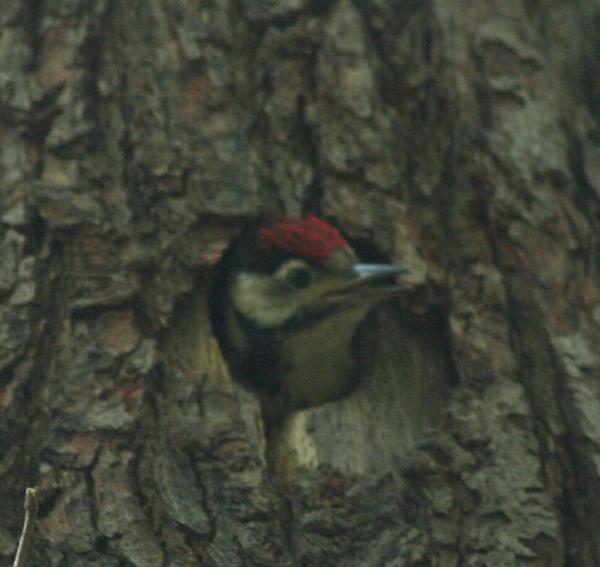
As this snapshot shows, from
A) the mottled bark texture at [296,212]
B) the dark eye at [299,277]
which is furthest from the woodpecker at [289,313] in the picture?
the mottled bark texture at [296,212]

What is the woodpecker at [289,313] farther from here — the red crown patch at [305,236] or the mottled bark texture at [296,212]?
Answer: the mottled bark texture at [296,212]

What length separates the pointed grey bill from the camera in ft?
13.4

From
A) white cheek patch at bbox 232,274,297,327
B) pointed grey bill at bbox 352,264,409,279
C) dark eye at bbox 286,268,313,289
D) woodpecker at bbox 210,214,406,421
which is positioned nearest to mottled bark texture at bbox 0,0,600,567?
pointed grey bill at bbox 352,264,409,279

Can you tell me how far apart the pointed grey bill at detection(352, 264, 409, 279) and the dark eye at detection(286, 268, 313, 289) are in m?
0.28

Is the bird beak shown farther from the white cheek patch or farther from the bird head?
the white cheek patch

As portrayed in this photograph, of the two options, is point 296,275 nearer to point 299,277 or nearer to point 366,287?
point 299,277

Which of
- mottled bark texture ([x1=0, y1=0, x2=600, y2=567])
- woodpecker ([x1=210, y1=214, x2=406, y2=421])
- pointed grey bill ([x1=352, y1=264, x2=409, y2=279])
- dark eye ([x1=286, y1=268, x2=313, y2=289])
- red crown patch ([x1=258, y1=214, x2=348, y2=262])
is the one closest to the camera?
mottled bark texture ([x1=0, y1=0, x2=600, y2=567])

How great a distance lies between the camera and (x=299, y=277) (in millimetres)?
4613

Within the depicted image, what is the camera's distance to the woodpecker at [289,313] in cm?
437

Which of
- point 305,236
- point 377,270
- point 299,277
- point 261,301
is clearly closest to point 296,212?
point 305,236

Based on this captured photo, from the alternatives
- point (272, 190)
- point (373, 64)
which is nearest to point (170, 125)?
point (272, 190)

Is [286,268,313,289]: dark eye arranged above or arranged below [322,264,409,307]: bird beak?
above

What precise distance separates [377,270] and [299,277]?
1.67 feet

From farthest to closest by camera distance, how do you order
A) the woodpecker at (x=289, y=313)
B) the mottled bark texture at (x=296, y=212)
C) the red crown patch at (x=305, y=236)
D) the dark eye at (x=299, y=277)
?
1. the dark eye at (x=299, y=277)
2. the woodpecker at (x=289, y=313)
3. the red crown patch at (x=305, y=236)
4. the mottled bark texture at (x=296, y=212)
